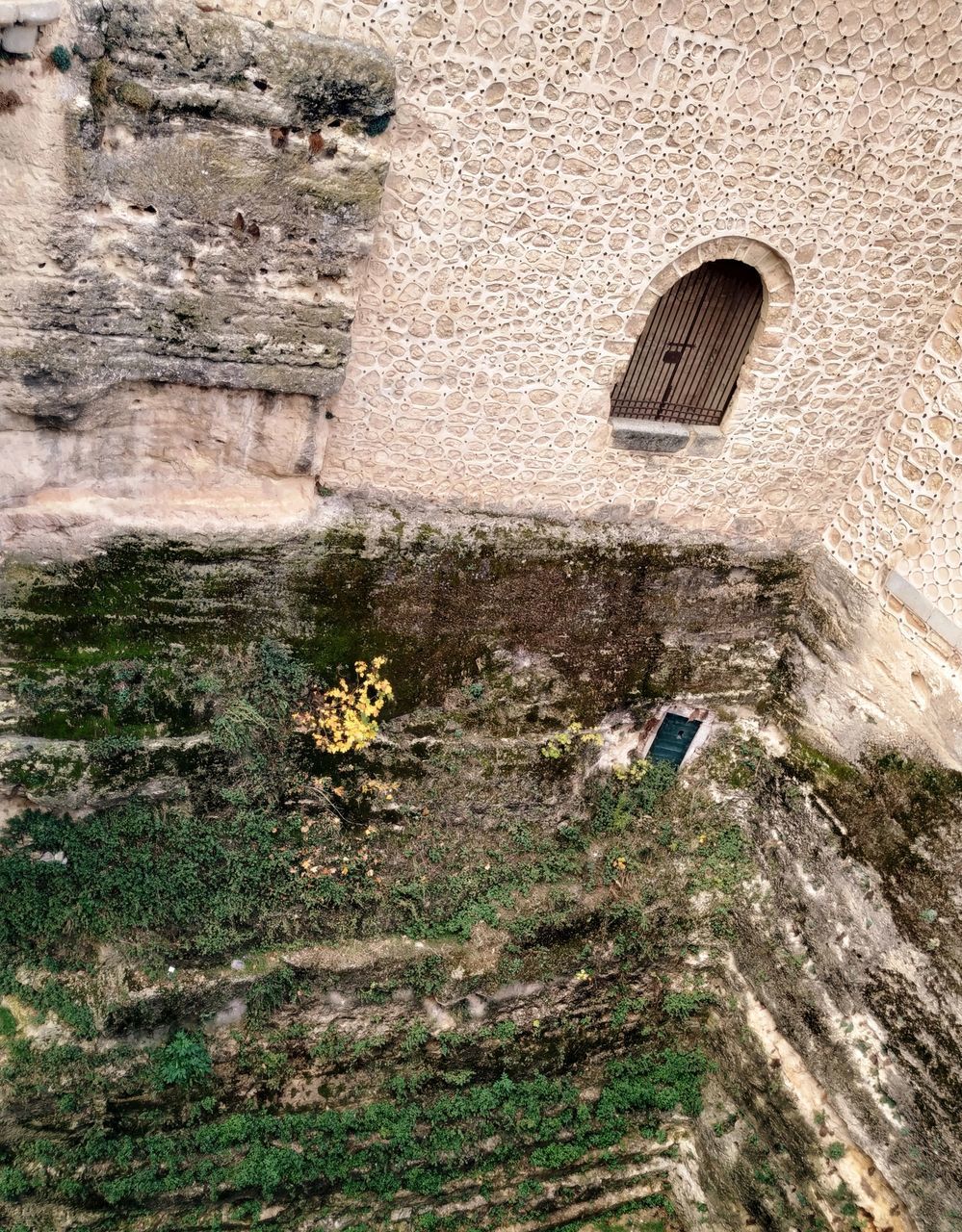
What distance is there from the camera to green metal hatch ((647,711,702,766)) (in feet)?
26.8

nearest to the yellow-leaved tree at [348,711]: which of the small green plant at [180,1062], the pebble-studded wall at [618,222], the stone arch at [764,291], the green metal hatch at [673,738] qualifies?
the pebble-studded wall at [618,222]

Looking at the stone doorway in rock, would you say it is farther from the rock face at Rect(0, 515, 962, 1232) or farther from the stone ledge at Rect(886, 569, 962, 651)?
the stone ledge at Rect(886, 569, 962, 651)

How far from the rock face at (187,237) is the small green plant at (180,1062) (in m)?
4.46

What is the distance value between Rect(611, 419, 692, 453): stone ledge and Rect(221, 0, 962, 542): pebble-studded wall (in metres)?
0.11

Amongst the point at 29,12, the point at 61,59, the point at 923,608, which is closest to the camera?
the point at 29,12

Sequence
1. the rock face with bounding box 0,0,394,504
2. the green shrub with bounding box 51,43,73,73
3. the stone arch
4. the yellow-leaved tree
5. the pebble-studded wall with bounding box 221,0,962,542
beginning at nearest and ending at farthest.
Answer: the green shrub with bounding box 51,43,73,73 → the rock face with bounding box 0,0,394,504 → the pebble-studded wall with bounding box 221,0,962,542 → the stone arch → the yellow-leaved tree

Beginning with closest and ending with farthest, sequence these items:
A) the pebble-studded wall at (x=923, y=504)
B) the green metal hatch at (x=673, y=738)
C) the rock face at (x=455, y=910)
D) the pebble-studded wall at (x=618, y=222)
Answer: the pebble-studded wall at (x=618, y=222) < the pebble-studded wall at (x=923, y=504) < the rock face at (x=455, y=910) < the green metal hatch at (x=673, y=738)

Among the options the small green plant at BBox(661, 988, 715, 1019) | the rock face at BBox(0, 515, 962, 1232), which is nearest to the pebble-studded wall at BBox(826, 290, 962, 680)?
the rock face at BBox(0, 515, 962, 1232)

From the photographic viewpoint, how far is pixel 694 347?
20.6 ft

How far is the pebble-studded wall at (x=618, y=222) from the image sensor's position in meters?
4.77

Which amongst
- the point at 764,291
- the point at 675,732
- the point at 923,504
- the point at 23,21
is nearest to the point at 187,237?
the point at 23,21

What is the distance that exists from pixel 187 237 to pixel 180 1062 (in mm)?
6051

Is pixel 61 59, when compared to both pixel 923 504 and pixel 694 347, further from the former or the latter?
pixel 923 504

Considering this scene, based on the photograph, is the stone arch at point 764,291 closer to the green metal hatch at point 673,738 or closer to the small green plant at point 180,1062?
the green metal hatch at point 673,738
